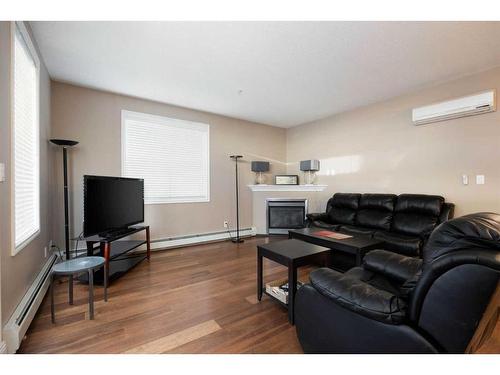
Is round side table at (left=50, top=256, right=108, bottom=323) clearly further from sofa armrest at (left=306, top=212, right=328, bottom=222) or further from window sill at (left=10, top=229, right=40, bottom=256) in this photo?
sofa armrest at (left=306, top=212, right=328, bottom=222)

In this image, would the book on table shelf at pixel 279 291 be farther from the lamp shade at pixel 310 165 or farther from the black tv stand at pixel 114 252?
the lamp shade at pixel 310 165

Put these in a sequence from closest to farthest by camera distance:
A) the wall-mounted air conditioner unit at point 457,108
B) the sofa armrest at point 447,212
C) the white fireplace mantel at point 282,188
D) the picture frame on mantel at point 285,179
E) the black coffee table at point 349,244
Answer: the black coffee table at point 349,244 < the wall-mounted air conditioner unit at point 457,108 < the sofa armrest at point 447,212 < the white fireplace mantel at point 282,188 < the picture frame on mantel at point 285,179

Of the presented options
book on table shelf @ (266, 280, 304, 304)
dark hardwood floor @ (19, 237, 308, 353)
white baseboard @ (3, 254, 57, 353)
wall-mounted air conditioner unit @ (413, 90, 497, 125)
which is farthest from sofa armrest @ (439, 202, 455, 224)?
white baseboard @ (3, 254, 57, 353)

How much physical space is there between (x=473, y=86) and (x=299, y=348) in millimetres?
3875

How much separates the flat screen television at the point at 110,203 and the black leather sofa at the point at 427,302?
2.53m

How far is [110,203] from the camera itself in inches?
113

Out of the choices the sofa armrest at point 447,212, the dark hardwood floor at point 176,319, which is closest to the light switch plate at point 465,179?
the sofa armrest at point 447,212

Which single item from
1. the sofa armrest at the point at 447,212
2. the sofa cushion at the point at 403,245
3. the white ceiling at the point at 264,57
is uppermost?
the white ceiling at the point at 264,57

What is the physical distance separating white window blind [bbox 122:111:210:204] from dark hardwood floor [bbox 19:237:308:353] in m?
1.59

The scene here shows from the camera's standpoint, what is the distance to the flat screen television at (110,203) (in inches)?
99.8

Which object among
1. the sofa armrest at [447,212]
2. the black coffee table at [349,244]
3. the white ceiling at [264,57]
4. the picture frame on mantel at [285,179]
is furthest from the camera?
the picture frame on mantel at [285,179]

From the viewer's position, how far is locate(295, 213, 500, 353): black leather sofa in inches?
34.0

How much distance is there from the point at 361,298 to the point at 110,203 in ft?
9.66

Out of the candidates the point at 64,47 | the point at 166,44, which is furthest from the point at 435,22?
the point at 64,47
